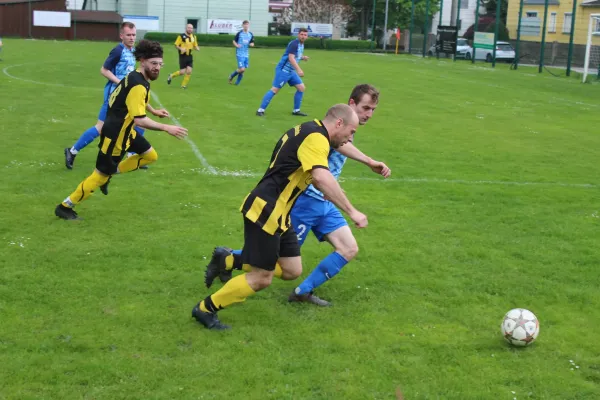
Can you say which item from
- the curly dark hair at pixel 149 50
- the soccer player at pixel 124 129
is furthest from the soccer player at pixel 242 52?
the curly dark hair at pixel 149 50

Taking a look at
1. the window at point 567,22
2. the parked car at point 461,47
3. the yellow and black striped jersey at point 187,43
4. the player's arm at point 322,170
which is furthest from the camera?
the parked car at point 461,47

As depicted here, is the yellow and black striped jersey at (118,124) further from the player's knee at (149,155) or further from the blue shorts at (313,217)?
the blue shorts at (313,217)

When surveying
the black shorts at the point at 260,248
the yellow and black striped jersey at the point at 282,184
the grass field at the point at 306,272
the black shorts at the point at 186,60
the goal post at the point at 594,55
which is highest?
the goal post at the point at 594,55

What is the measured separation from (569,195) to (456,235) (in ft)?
10.2

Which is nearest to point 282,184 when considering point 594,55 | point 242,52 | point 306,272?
point 306,272

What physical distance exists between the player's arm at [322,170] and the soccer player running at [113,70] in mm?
6115

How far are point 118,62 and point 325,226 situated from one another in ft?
20.5

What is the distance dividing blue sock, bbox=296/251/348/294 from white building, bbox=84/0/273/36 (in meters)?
55.9

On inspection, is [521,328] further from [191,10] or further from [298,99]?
[191,10]

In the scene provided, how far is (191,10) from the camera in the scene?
61875 millimetres

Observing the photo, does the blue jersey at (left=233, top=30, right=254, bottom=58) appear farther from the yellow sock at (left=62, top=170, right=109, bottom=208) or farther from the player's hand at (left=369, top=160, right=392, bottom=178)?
the player's hand at (left=369, top=160, right=392, bottom=178)

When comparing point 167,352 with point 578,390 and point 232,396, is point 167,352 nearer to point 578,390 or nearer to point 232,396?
point 232,396

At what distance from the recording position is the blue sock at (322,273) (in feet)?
21.1

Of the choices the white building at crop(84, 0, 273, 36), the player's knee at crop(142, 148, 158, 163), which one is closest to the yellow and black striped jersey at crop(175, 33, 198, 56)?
the player's knee at crop(142, 148, 158, 163)
